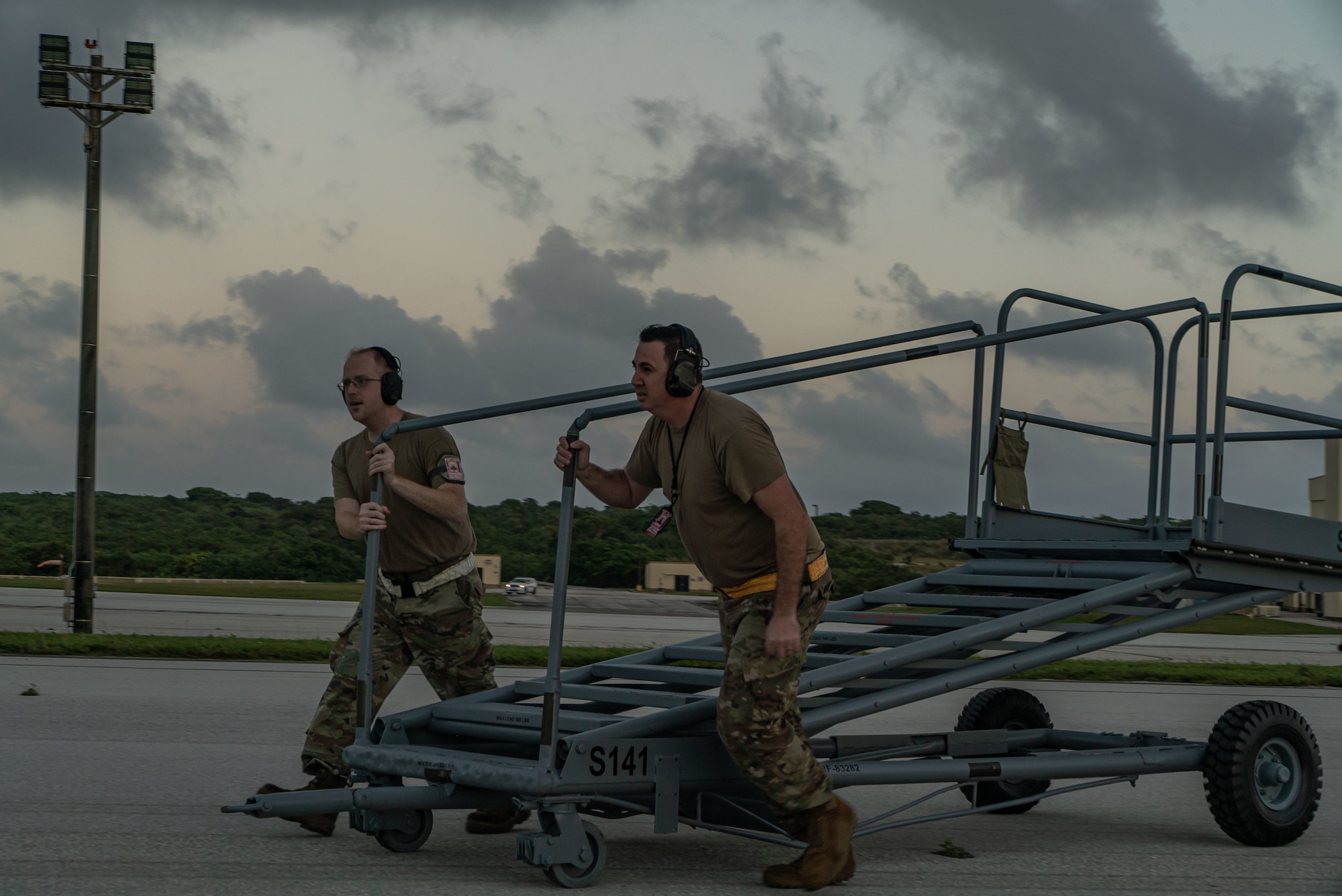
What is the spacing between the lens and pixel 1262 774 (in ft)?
20.8

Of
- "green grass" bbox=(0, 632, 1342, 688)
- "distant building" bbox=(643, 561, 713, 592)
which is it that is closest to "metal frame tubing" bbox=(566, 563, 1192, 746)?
"green grass" bbox=(0, 632, 1342, 688)

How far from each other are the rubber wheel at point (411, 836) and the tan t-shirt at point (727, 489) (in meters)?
1.65

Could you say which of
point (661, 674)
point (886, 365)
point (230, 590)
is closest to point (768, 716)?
point (661, 674)

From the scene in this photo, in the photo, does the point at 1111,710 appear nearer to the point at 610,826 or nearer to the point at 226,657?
the point at 610,826

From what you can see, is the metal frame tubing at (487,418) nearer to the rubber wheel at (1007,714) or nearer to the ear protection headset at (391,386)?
the ear protection headset at (391,386)

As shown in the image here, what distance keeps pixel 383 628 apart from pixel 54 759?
2.95 meters

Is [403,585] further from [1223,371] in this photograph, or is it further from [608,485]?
[1223,371]

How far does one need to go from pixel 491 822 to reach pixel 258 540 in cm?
6723

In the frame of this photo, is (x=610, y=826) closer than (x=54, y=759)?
Yes

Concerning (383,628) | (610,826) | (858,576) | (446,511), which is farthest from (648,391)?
(858,576)

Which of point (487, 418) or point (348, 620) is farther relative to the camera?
point (348, 620)

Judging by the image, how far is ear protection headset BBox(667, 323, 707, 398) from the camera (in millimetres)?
4863

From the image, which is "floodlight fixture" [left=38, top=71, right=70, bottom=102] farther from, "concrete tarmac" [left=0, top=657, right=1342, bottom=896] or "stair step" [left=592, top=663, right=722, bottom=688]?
"stair step" [left=592, top=663, right=722, bottom=688]

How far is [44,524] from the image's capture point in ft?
242
